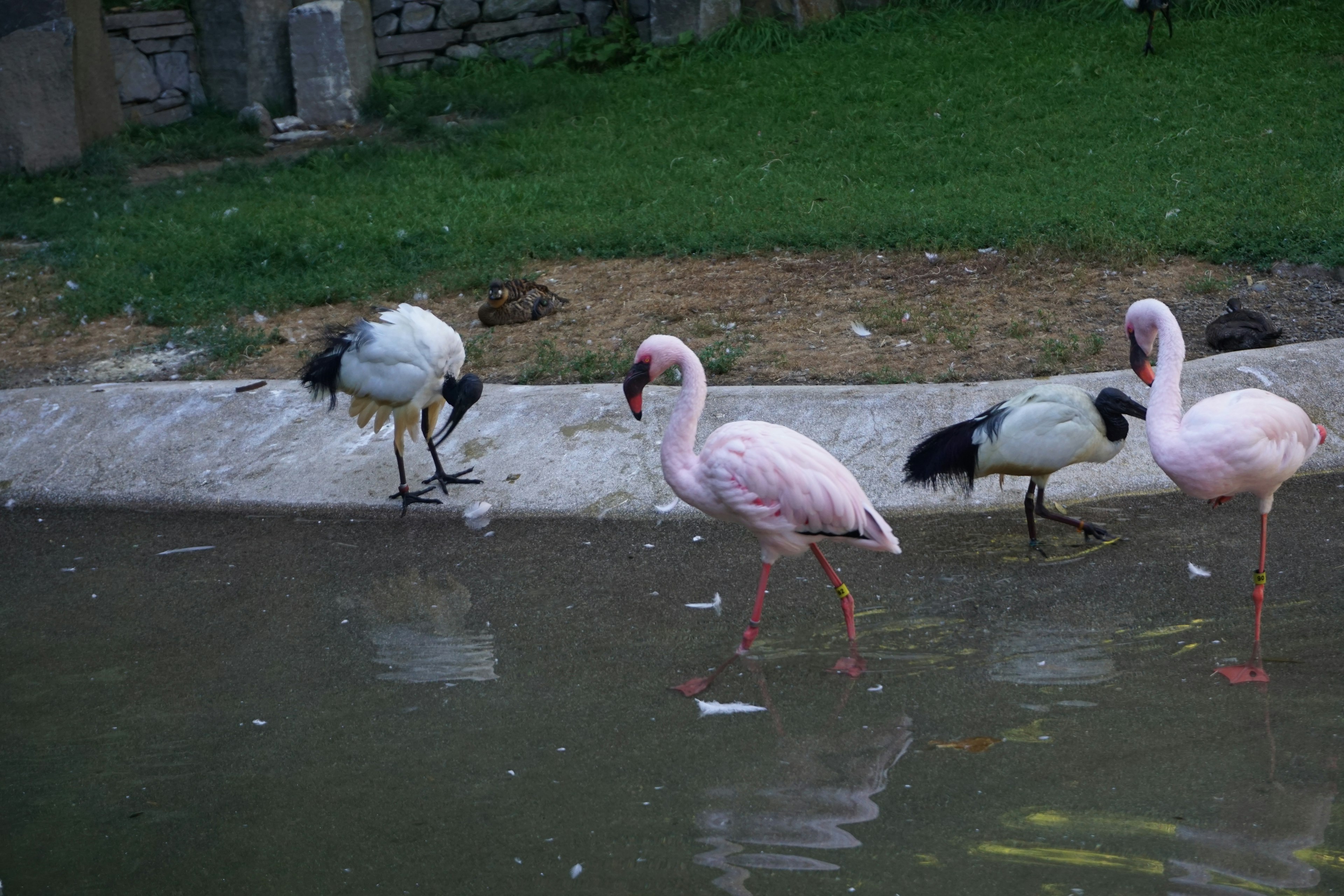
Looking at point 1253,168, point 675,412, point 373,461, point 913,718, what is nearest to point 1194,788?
point 913,718

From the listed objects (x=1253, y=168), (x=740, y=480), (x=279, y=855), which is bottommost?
(x=279, y=855)

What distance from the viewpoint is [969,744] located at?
11.4 feet

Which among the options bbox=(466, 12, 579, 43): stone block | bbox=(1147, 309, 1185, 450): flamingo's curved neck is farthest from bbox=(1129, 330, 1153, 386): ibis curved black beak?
bbox=(466, 12, 579, 43): stone block

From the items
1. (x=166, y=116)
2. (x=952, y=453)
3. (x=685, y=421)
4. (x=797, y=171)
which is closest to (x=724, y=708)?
(x=685, y=421)

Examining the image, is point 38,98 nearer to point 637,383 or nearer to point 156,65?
point 156,65

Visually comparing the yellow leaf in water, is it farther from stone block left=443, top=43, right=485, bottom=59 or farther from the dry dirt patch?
stone block left=443, top=43, right=485, bottom=59

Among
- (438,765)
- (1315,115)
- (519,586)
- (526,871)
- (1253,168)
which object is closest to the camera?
(526,871)

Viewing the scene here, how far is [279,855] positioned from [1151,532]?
3.52m

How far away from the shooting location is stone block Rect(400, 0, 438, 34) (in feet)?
43.5

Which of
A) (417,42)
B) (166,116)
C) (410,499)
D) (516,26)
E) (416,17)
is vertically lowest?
(410,499)

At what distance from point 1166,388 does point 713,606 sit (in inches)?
70.5

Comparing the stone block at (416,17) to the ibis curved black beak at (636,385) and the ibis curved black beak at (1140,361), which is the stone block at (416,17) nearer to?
the ibis curved black beak at (636,385)

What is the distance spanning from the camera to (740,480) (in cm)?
412

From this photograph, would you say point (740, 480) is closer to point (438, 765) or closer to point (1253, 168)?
point (438, 765)
